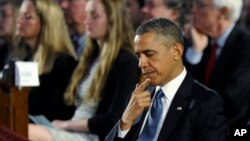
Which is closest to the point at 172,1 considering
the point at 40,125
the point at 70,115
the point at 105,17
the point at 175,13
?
the point at 175,13

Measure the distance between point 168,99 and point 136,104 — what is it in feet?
0.58

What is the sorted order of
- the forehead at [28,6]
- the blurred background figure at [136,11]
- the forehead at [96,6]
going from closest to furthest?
the forehead at [96,6], the forehead at [28,6], the blurred background figure at [136,11]

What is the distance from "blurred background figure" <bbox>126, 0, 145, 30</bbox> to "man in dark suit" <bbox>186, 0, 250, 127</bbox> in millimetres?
1001

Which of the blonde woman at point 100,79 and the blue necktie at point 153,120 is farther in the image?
the blonde woman at point 100,79

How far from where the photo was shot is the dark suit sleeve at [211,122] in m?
3.93

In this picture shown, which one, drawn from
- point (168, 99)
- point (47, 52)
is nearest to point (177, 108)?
point (168, 99)

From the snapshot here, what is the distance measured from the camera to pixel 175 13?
23.9 ft

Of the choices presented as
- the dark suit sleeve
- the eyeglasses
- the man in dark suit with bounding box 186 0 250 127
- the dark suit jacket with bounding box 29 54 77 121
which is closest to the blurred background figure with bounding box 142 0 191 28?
the eyeglasses

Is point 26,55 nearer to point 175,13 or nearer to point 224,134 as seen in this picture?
point 175,13

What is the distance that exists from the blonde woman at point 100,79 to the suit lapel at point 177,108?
182 centimetres

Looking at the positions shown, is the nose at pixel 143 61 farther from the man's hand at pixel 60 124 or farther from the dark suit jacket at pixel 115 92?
the man's hand at pixel 60 124

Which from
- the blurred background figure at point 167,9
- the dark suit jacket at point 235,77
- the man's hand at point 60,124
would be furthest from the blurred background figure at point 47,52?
the dark suit jacket at point 235,77

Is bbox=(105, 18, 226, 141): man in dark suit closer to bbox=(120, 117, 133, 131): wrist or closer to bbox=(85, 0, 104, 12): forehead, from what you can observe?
bbox=(120, 117, 133, 131): wrist

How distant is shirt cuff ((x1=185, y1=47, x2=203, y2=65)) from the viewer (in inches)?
258
